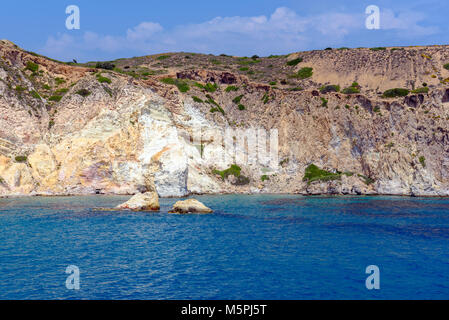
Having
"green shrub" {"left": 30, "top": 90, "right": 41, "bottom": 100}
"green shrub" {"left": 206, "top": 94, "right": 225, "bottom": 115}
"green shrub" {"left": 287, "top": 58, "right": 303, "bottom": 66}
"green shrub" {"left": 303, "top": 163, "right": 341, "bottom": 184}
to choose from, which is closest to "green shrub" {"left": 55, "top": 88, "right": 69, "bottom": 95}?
"green shrub" {"left": 30, "top": 90, "right": 41, "bottom": 100}

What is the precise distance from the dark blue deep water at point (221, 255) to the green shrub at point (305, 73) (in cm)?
7400

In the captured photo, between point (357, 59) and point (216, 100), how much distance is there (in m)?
45.2

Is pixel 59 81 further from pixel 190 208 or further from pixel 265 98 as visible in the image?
pixel 190 208

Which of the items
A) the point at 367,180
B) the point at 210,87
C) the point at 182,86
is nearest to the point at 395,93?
the point at 367,180

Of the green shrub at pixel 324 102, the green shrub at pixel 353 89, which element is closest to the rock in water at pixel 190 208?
the green shrub at pixel 324 102

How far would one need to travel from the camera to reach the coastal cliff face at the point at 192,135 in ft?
205

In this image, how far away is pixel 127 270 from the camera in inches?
795

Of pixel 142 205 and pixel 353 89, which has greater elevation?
pixel 353 89

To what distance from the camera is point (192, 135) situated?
75.3 m

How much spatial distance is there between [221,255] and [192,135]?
53035mm

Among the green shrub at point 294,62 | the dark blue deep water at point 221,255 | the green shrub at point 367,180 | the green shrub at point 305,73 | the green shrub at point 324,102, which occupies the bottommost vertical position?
the dark blue deep water at point 221,255

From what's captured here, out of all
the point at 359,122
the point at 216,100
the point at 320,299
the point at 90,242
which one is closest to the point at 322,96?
the point at 359,122

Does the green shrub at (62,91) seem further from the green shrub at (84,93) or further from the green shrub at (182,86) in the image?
the green shrub at (182,86)

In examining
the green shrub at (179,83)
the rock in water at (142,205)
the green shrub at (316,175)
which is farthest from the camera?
the green shrub at (179,83)
